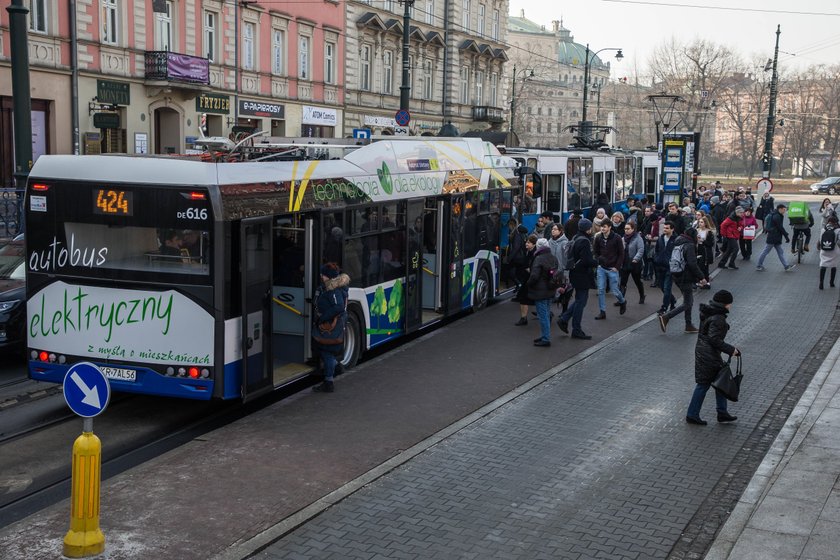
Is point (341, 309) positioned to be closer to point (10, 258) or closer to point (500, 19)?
point (10, 258)

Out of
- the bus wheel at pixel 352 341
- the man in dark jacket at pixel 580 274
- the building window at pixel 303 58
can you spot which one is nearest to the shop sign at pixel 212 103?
the building window at pixel 303 58

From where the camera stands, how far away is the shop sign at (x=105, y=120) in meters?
28.1

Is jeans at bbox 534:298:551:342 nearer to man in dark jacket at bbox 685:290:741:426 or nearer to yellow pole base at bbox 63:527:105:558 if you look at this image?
man in dark jacket at bbox 685:290:741:426

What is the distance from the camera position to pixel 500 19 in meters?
58.0

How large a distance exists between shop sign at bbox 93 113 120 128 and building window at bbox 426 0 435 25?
23630 mm

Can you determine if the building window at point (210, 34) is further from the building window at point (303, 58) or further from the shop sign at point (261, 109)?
the building window at point (303, 58)

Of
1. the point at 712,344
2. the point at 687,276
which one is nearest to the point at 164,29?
the point at 687,276

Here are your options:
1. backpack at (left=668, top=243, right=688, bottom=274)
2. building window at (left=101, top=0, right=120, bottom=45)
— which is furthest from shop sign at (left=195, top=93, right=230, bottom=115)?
backpack at (left=668, top=243, right=688, bottom=274)

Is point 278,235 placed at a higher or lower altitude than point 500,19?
lower

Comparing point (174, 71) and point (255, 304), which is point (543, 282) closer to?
point (255, 304)

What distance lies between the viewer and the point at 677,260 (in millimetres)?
15336

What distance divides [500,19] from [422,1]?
1119 centimetres

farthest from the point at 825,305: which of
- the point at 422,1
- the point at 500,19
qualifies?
the point at 500,19

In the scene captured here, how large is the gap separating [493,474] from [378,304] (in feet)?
14.9
